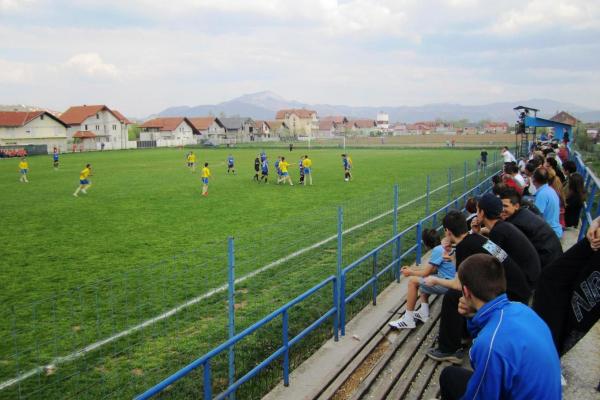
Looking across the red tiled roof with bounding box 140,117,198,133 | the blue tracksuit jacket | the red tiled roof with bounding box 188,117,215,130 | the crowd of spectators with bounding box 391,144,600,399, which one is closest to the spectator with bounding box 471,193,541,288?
the crowd of spectators with bounding box 391,144,600,399

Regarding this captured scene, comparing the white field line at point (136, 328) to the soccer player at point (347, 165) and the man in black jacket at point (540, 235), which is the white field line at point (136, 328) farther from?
the soccer player at point (347, 165)

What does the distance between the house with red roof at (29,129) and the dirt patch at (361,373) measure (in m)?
66.7

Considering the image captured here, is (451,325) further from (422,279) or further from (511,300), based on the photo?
(422,279)

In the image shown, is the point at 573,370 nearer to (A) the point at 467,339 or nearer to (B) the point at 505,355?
(A) the point at 467,339

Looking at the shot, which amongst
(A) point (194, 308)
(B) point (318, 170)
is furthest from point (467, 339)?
(B) point (318, 170)

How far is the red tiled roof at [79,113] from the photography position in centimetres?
7950

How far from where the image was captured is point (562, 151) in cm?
1797

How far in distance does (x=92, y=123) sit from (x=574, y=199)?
271ft

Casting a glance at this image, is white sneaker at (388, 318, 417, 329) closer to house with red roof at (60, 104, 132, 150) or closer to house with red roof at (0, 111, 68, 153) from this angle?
house with red roof at (0, 111, 68, 153)

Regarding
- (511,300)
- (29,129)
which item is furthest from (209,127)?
(511,300)

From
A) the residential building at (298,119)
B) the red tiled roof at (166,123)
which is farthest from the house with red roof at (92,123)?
the residential building at (298,119)

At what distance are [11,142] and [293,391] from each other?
241 ft

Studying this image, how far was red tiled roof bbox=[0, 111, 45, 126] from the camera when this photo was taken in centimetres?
6494

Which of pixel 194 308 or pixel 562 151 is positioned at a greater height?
pixel 562 151
